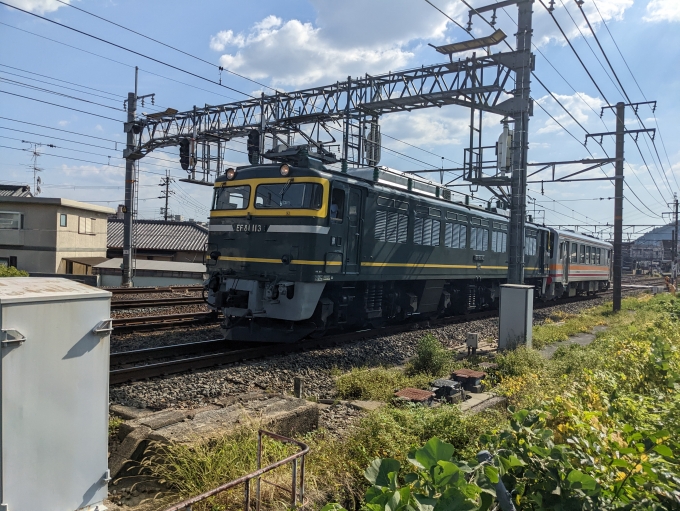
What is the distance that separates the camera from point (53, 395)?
3.26m

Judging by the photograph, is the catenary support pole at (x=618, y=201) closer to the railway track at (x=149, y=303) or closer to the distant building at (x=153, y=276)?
the railway track at (x=149, y=303)

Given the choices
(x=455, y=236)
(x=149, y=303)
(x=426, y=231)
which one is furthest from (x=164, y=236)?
(x=426, y=231)

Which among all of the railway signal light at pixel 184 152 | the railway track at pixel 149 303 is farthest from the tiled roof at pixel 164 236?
the railway track at pixel 149 303

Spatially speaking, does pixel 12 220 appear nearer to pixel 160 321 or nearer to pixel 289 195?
pixel 160 321

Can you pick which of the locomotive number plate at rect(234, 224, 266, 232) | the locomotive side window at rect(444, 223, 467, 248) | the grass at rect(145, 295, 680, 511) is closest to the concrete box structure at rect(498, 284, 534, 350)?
the grass at rect(145, 295, 680, 511)

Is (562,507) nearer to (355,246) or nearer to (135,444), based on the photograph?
(135,444)

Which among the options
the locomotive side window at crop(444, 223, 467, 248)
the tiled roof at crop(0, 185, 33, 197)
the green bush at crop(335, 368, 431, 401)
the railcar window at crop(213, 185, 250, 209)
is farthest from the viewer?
the tiled roof at crop(0, 185, 33, 197)

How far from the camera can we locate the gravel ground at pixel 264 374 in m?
7.21

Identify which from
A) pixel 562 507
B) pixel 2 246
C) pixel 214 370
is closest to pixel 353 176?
pixel 214 370

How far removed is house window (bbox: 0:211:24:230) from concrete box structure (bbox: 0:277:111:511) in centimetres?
2851

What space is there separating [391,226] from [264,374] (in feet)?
17.6

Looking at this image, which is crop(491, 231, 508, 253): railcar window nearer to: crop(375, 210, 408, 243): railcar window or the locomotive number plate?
crop(375, 210, 408, 243): railcar window

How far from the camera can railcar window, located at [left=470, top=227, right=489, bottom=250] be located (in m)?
16.7

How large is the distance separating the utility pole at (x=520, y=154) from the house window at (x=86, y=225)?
2677cm
